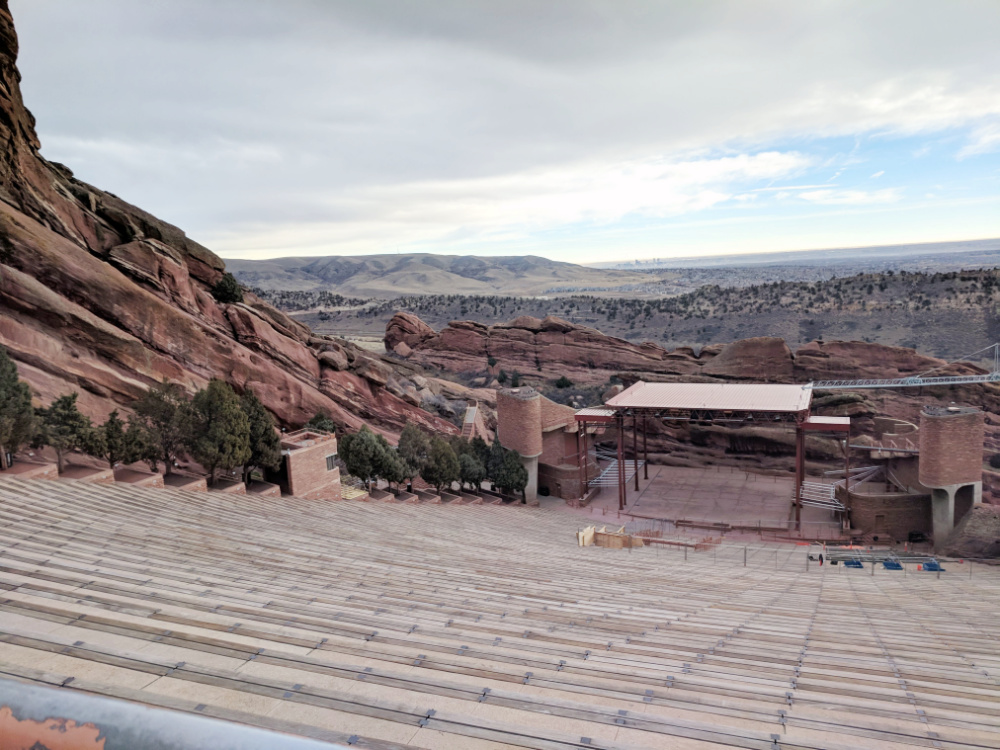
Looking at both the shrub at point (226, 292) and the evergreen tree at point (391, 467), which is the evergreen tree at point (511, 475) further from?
the shrub at point (226, 292)

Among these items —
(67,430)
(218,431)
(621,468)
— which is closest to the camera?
(67,430)

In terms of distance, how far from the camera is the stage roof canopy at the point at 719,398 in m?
31.0

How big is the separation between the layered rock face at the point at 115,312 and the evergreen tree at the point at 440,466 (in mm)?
6191

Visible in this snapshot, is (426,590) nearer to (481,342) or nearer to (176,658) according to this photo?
(176,658)

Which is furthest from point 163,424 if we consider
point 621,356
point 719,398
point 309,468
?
point 621,356

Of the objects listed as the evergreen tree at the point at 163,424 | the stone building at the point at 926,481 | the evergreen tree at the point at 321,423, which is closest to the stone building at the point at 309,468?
the evergreen tree at the point at 163,424

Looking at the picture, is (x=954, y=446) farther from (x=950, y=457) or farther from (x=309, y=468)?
(x=309, y=468)

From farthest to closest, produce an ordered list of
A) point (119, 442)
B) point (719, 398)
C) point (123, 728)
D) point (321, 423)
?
point (719, 398)
point (321, 423)
point (119, 442)
point (123, 728)

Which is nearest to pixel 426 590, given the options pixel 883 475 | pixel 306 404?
pixel 306 404

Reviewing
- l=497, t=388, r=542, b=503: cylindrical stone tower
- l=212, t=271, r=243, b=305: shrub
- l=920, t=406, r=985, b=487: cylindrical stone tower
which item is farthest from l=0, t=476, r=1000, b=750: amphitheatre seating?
l=497, t=388, r=542, b=503: cylindrical stone tower

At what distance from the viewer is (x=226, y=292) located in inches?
1321

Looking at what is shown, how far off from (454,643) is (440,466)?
73.7ft

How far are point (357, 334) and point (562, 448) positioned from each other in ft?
198

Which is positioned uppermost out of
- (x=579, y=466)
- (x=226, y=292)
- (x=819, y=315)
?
(x=226, y=292)
